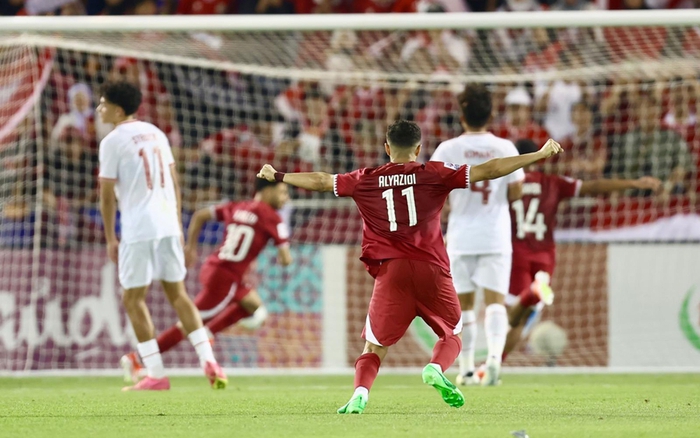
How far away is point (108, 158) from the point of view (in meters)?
8.24

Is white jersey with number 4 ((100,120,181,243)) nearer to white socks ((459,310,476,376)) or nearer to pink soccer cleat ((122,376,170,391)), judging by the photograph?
pink soccer cleat ((122,376,170,391))

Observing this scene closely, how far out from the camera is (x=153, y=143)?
Answer: 8.41m

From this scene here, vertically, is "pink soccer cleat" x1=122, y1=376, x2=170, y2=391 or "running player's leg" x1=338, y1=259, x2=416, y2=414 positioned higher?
"running player's leg" x1=338, y1=259, x2=416, y2=414

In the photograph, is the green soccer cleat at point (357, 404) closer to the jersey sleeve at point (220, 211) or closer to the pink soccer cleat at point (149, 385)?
the pink soccer cleat at point (149, 385)

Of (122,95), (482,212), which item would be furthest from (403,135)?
(122,95)

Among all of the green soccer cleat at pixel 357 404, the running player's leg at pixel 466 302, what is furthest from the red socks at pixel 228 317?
the green soccer cleat at pixel 357 404

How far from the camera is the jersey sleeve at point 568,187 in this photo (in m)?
9.91

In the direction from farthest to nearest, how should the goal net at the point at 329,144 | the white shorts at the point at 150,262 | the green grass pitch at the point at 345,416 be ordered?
1. the goal net at the point at 329,144
2. the white shorts at the point at 150,262
3. the green grass pitch at the point at 345,416

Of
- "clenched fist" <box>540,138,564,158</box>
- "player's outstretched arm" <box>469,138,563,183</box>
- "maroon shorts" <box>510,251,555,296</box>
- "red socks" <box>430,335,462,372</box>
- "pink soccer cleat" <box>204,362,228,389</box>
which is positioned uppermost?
"clenched fist" <box>540,138,564,158</box>

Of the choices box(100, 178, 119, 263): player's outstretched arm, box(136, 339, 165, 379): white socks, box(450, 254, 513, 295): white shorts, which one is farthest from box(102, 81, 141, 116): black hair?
box(450, 254, 513, 295): white shorts

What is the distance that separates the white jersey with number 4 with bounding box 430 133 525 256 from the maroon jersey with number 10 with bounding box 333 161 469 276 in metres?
2.27

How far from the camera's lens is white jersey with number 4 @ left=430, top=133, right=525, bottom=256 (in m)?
8.52

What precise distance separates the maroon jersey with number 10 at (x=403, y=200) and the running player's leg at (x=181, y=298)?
248 centimetres

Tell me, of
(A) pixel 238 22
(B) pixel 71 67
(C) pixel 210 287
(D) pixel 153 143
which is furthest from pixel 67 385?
(B) pixel 71 67
